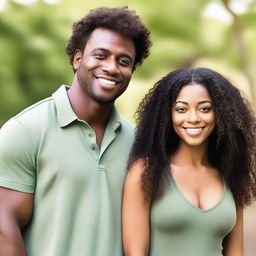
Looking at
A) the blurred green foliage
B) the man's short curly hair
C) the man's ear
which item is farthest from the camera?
the blurred green foliage

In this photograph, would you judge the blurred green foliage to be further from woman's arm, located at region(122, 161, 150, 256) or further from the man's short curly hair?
woman's arm, located at region(122, 161, 150, 256)

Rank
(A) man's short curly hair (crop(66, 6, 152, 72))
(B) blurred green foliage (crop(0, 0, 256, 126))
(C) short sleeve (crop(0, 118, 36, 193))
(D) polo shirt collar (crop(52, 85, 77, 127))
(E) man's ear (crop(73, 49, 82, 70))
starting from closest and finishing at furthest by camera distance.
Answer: (C) short sleeve (crop(0, 118, 36, 193))
(D) polo shirt collar (crop(52, 85, 77, 127))
(A) man's short curly hair (crop(66, 6, 152, 72))
(E) man's ear (crop(73, 49, 82, 70))
(B) blurred green foliage (crop(0, 0, 256, 126))

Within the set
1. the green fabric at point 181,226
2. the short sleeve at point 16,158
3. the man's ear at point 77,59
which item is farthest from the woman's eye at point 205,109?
the short sleeve at point 16,158

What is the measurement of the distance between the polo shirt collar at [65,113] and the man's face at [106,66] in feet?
0.27

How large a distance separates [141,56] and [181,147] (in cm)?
45

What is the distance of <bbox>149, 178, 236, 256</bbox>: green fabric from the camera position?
9.42ft

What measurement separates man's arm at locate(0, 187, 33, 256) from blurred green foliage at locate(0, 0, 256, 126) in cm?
311

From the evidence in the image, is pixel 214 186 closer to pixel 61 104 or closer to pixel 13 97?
pixel 61 104

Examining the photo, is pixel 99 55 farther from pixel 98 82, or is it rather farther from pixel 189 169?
pixel 189 169

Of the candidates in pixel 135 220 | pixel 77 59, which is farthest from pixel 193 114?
pixel 77 59

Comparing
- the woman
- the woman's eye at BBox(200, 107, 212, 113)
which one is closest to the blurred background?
the woman

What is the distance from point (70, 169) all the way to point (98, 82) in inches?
14.1

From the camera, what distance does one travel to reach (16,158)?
2.82 meters

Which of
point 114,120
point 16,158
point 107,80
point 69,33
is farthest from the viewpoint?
point 69,33
